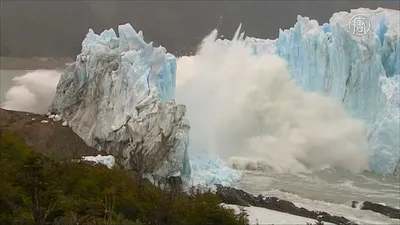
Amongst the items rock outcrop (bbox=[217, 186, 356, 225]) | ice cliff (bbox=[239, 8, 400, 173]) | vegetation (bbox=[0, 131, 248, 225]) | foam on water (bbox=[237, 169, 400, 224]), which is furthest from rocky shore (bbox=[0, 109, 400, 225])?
ice cliff (bbox=[239, 8, 400, 173])

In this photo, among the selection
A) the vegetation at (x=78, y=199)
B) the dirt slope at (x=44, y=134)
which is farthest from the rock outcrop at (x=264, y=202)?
the dirt slope at (x=44, y=134)

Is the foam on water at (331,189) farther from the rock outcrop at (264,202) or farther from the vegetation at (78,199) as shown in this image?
the vegetation at (78,199)

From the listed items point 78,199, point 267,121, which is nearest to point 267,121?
point 267,121

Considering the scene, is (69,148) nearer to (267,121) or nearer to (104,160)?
(104,160)

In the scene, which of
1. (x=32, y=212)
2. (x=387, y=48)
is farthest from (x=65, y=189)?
(x=387, y=48)

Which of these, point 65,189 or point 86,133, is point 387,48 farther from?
point 65,189

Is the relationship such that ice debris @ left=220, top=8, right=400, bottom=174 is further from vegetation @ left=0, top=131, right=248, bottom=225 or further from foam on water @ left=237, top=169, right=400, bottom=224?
vegetation @ left=0, top=131, right=248, bottom=225
